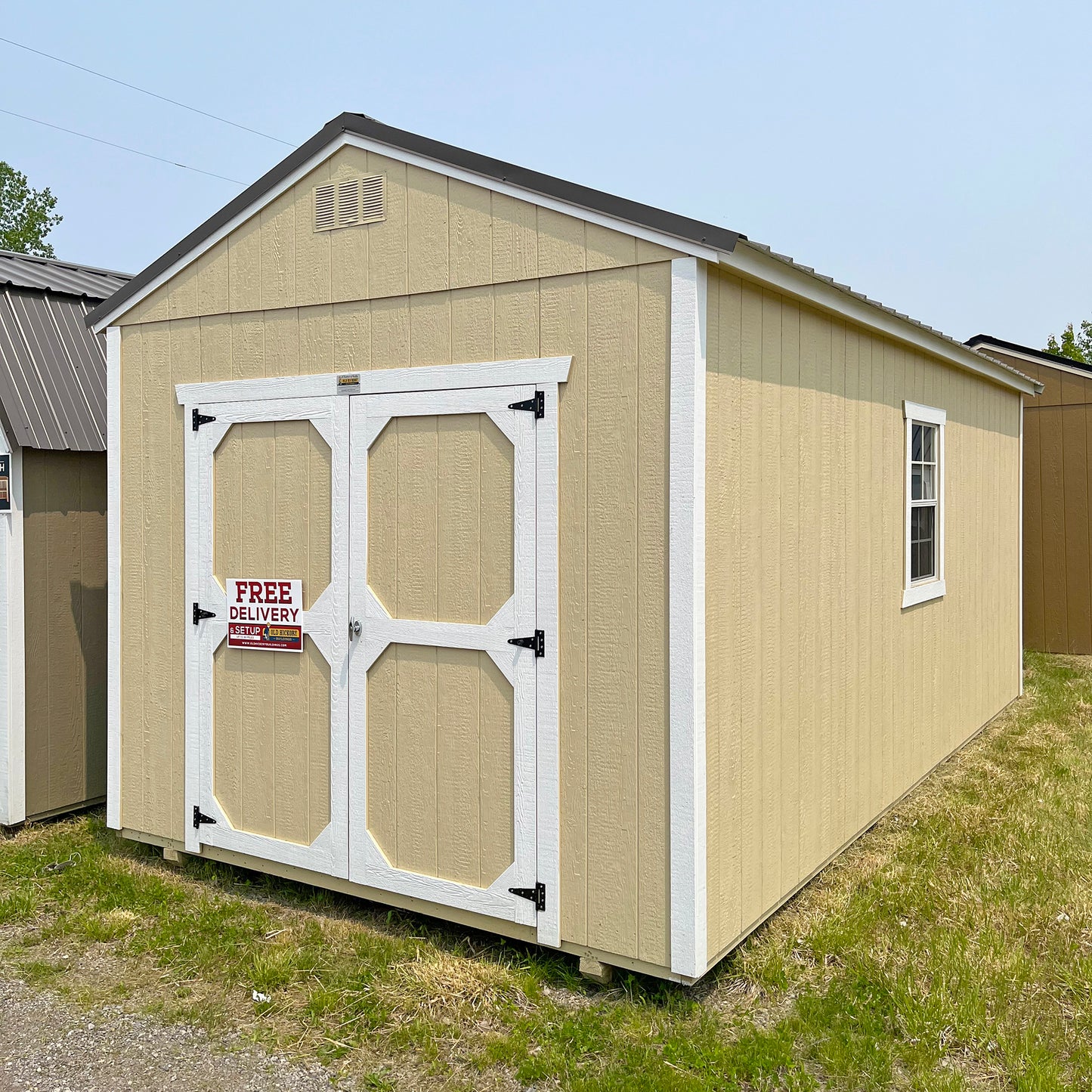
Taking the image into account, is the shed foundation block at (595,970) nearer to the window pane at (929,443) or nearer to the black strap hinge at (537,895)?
the black strap hinge at (537,895)

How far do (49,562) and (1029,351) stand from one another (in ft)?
31.9

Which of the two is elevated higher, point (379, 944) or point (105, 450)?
point (105, 450)

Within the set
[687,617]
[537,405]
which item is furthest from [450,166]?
[687,617]

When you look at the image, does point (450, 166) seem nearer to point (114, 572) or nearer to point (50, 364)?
point (114, 572)

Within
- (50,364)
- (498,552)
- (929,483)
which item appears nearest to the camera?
(498,552)

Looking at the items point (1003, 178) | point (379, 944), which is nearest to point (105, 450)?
point (379, 944)

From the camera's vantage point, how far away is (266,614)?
171 inches

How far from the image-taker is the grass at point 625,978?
304 cm

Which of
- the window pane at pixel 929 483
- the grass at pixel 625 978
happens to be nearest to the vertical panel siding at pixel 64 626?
the grass at pixel 625 978

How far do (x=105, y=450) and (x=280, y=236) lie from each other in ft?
5.94

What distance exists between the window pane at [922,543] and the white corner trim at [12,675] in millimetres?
4695

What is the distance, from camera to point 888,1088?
114 inches

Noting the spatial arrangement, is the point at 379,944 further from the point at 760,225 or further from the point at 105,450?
the point at 760,225

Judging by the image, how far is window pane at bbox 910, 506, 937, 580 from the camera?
5.77 metres
